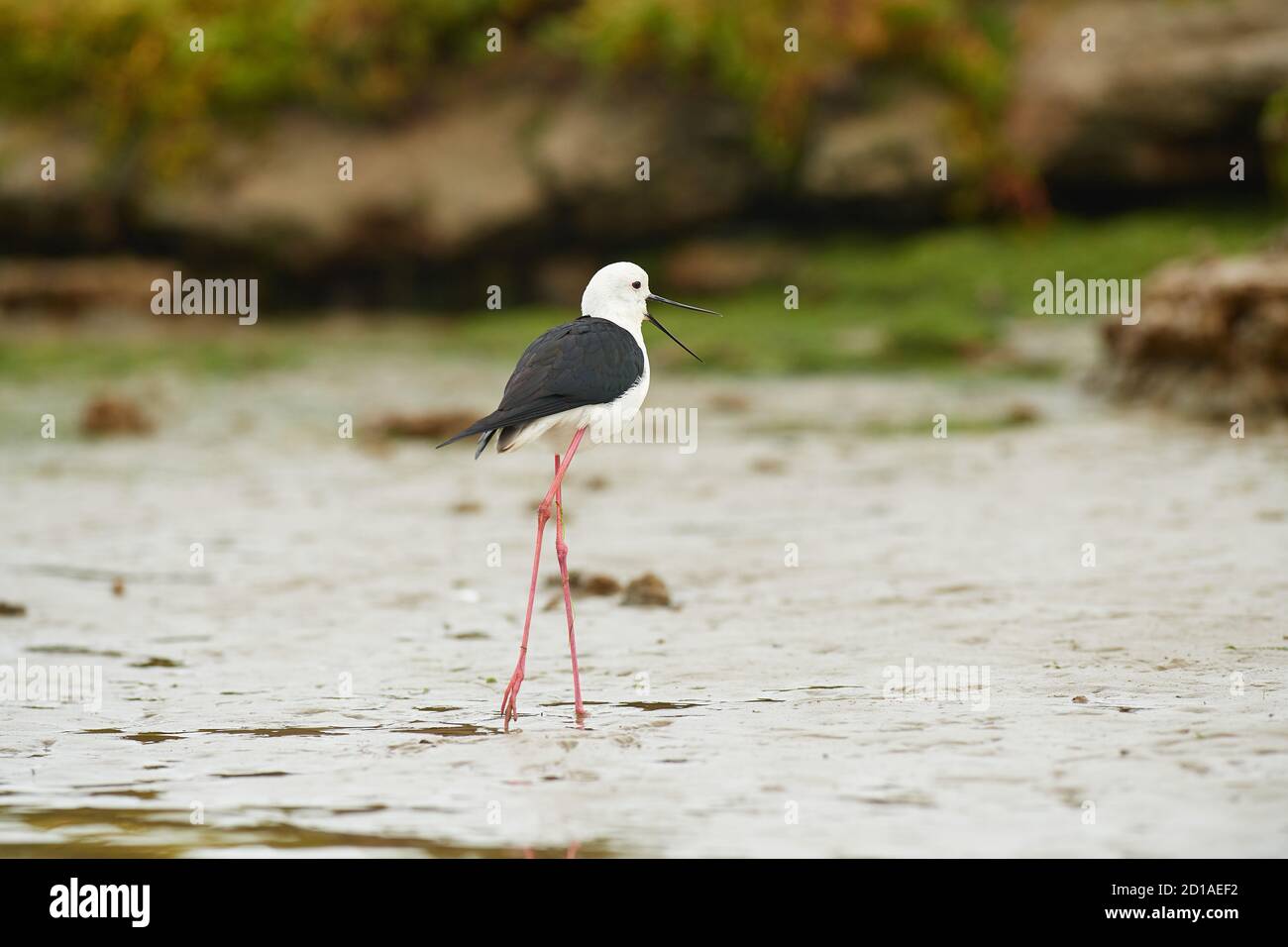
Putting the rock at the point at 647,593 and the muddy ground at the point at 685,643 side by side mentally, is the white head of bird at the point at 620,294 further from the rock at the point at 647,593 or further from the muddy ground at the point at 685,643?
the rock at the point at 647,593

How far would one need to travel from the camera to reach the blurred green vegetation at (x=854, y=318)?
16344 mm

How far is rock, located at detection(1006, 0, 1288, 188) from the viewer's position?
17.2 metres

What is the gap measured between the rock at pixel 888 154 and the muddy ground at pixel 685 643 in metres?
5.52

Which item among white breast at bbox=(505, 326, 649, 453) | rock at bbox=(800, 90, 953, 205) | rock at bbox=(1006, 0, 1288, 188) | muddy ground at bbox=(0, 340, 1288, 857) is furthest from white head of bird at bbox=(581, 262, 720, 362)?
rock at bbox=(800, 90, 953, 205)

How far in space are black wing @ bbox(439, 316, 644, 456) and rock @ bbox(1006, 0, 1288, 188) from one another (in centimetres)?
1219

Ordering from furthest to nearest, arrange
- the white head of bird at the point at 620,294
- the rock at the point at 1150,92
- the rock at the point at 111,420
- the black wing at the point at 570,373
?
the rock at the point at 1150,92, the rock at the point at 111,420, the white head of bird at the point at 620,294, the black wing at the point at 570,373

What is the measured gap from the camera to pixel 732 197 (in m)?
19.5

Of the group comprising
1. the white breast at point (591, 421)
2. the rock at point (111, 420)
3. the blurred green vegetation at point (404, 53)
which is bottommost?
the white breast at point (591, 421)

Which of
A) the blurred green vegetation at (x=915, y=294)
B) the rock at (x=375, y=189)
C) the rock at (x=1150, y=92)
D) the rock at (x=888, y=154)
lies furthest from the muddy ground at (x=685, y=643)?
the rock at (x=375, y=189)

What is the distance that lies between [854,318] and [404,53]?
6491 millimetres

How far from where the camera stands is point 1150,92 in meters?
17.5

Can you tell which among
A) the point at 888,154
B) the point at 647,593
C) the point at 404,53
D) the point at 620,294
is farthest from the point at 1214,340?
the point at 404,53

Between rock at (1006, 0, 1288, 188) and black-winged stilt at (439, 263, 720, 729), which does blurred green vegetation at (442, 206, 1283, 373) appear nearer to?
rock at (1006, 0, 1288, 188)

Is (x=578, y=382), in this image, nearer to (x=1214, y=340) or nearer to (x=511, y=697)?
(x=511, y=697)
